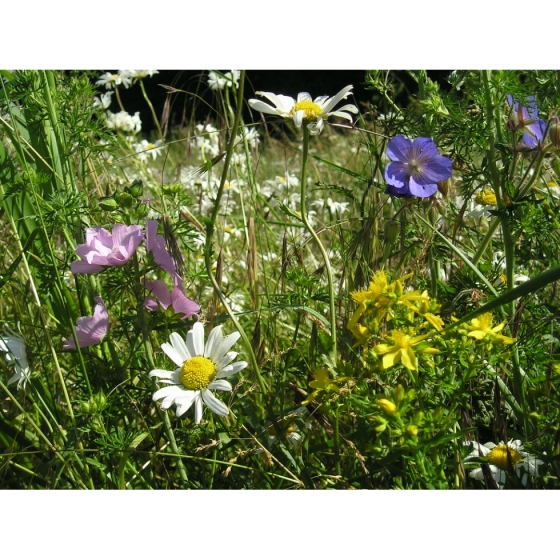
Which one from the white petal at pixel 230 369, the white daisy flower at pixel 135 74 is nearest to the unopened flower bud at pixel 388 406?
the white petal at pixel 230 369

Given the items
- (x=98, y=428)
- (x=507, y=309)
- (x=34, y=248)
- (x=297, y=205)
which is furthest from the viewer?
(x=297, y=205)

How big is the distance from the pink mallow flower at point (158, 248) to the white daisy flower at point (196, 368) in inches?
3.3

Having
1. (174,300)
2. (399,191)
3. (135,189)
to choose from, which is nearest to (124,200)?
(135,189)

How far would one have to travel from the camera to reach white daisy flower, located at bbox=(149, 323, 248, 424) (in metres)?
0.80

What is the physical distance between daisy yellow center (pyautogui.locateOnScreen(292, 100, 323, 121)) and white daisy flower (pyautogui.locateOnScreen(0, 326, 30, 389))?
0.47 m

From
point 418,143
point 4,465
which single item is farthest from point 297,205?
point 4,465

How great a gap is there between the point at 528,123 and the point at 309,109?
280 millimetres

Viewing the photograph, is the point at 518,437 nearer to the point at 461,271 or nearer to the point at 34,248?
the point at 461,271

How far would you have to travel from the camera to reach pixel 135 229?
0.81m

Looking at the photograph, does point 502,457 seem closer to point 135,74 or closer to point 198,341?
point 198,341

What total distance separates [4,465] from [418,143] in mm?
681

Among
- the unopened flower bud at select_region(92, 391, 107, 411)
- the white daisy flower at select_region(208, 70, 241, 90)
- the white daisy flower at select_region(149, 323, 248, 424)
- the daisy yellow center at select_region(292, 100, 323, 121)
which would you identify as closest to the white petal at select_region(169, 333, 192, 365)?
the white daisy flower at select_region(149, 323, 248, 424)

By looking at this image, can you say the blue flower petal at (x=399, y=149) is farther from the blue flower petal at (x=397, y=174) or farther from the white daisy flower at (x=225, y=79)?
the white daisy flower at (x=225, y=79)

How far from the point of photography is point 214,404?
0.79m
